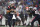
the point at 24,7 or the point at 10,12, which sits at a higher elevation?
the point at 24,7

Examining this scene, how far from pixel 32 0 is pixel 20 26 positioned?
786mm

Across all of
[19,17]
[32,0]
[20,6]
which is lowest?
[19,17]

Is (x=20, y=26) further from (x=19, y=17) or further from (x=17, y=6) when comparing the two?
(x=17, y=6)

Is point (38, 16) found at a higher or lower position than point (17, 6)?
lower

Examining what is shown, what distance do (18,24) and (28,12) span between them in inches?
16.8

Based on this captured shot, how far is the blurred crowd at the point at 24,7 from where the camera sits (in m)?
2.53

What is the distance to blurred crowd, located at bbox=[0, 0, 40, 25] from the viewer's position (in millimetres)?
2533

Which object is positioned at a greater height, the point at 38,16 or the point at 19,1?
the point at 19,1

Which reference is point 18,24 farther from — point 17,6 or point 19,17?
point 17,6

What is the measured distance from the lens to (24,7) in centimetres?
255

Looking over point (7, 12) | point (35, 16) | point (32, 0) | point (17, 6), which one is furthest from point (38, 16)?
point (7, 12)

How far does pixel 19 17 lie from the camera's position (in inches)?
99.6

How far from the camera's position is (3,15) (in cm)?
256

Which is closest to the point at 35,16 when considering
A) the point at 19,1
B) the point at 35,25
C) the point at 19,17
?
the point at 35,25
